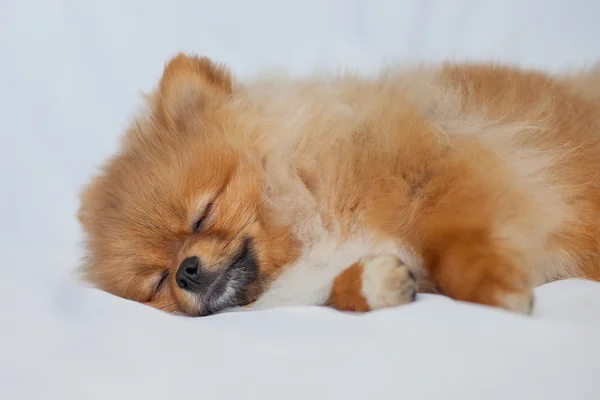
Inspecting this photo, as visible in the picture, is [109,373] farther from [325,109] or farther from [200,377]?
[325,109]

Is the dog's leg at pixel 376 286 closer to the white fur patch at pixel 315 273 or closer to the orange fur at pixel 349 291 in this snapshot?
the orange fur at pixel 349 291

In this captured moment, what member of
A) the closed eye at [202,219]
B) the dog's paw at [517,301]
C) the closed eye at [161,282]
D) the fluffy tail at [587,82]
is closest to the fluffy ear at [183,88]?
the closed eye at [202,219]

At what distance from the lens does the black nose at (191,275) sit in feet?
7.23

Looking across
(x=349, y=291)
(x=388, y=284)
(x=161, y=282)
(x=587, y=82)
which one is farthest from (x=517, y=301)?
(x=587, y=82)

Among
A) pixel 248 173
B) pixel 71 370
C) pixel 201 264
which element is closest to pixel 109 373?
pixel 71 370

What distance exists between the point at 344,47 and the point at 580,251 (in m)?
2.34

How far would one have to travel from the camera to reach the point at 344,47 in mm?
4094

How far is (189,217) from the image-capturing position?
2.29 meters

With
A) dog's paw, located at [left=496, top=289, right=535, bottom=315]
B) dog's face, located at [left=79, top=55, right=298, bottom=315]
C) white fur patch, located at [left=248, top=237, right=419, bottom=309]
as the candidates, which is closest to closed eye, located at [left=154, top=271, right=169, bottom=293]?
dog's face, located at [left=79, top=55, right=298, bottom=315]

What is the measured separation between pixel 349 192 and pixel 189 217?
1.90 ft

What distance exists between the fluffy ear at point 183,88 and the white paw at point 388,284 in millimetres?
1042

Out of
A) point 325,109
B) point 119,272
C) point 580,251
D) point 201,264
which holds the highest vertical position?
point 325,109

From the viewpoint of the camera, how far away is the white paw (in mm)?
1946

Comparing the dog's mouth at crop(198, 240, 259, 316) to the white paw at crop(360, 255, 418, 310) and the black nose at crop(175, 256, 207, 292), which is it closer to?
the black nose at crop(175, 256, 207, 292)
